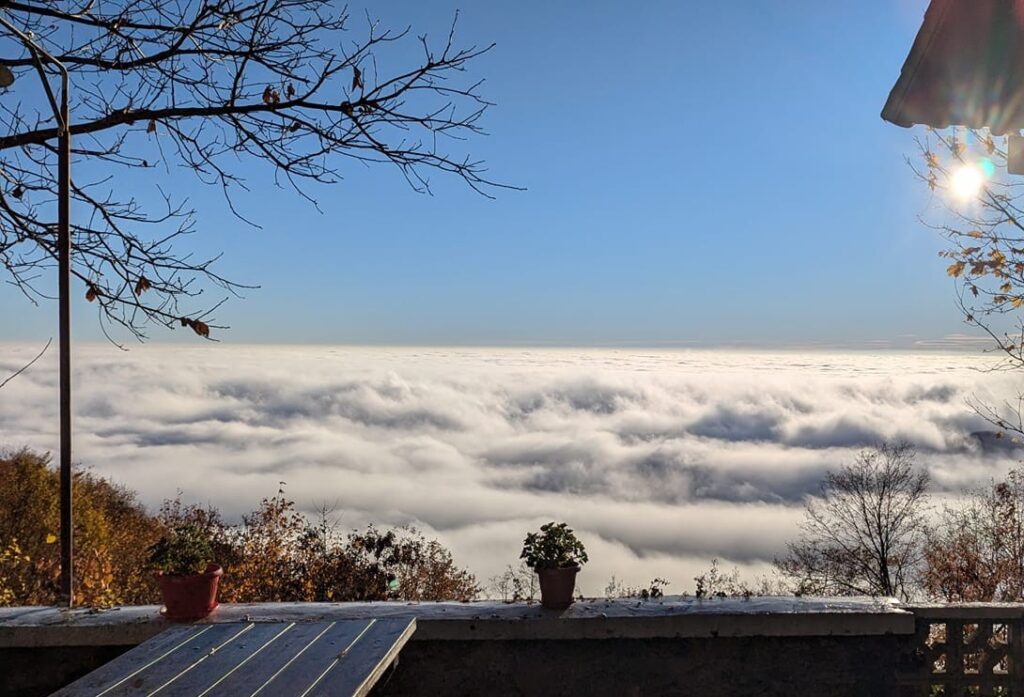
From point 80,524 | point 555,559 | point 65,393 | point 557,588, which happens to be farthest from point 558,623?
point 80,524

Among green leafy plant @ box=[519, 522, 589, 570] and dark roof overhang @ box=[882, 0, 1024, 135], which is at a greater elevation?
dark roof overhang @ box=[882, 0, 1024, 135]

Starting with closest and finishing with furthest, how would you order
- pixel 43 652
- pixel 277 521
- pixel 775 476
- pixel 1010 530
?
1. pixel 43 652
2. pixel 277 521
3. pixel 1010 530
4. pixel 775 476

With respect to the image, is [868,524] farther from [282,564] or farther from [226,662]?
[226,662]

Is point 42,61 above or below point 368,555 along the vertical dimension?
above

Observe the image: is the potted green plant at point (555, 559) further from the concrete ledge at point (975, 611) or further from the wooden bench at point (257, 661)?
the concrete ledge at point (975, 611)

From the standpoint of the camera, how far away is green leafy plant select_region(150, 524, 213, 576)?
3.38 metres

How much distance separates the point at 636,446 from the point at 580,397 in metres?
17.2

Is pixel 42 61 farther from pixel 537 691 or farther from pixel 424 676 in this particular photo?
pixel 537 691

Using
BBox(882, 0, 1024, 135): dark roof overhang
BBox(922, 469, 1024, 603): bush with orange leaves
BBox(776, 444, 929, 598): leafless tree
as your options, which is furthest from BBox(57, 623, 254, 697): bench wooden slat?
BBox(776, 444, 929, 598): leafless tree

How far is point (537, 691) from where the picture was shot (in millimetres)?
3367

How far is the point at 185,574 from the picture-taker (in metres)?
3.36

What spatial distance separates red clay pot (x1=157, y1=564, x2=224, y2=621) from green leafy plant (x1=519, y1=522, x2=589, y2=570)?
4.39ft

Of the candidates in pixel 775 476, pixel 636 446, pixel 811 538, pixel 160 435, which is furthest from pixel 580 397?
pixel 811 538

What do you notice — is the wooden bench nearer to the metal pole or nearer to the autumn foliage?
the autumn foliage
